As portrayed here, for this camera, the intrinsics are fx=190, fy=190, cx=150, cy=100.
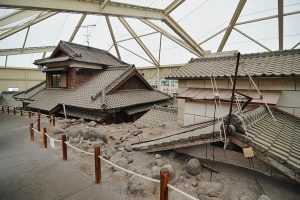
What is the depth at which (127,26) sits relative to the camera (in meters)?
22.3

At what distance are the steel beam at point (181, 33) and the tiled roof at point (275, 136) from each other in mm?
12521

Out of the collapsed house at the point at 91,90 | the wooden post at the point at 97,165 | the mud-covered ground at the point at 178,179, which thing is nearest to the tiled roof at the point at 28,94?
the collapsed house at the point at 91,90

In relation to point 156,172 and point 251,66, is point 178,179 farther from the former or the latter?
point 251,66

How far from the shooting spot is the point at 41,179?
549 centimetres

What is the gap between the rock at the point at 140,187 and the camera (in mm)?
4624

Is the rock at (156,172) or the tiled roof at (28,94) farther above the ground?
the tiled roof at (28,94)

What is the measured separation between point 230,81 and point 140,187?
6.50m

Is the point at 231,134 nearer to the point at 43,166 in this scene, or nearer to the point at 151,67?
the point at 43,166

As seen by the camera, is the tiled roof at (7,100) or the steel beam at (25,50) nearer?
the steel beam at (25,50)

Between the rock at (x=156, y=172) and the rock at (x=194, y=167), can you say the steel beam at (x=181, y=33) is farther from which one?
the rock at (x=156, y=172)

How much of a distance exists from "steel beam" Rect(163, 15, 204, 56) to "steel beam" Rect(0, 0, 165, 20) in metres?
0.90

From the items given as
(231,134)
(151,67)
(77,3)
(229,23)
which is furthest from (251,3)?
(151,67)

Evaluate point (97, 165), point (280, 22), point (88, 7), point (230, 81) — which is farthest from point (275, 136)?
point (280, 22)

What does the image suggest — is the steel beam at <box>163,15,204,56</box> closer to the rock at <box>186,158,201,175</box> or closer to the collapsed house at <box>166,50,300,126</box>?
the collapsed house at <box>166,50,300,126</box>
